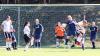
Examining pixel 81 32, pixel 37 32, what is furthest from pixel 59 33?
pixel 81 32

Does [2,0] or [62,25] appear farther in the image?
[2,0]

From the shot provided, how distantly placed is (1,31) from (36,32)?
2.28 metres

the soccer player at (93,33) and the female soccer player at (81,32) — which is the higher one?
the female soccer player at (81,32)

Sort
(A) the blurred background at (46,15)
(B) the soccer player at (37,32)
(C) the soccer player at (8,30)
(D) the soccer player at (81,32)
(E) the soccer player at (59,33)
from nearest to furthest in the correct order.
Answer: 1. (D) the soccer player at (81,32)
2. (C) the soccer player at (8,30)
3. (B) the soccer player at (37,32)
4. (E) the soccer player at (59,33)
5. (A) the blurred background at (46,15)

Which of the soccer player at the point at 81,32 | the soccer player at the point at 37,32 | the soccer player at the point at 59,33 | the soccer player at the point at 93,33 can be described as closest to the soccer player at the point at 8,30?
the soccer player at the point at 37,32

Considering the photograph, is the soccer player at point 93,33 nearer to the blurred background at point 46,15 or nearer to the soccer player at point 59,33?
the blurred background at point 46,15

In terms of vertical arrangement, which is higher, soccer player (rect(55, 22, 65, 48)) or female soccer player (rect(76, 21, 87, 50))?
female soccer player (rect(76, 21, 87, 50))

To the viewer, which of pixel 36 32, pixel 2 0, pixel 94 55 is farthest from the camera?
pixel 2 0

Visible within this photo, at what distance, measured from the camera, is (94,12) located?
35.7 meters

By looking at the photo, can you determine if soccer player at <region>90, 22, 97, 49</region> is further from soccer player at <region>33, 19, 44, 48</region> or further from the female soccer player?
the female soccer player

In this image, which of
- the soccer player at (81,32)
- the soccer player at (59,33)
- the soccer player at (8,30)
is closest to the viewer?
the soccer player at (81,32)

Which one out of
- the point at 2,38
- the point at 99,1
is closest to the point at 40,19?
the point at 2,38

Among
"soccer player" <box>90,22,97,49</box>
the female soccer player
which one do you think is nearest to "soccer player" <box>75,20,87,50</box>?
the female soccer player

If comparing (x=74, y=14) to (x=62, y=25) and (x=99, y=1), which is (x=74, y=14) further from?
(x=99, y=1)
